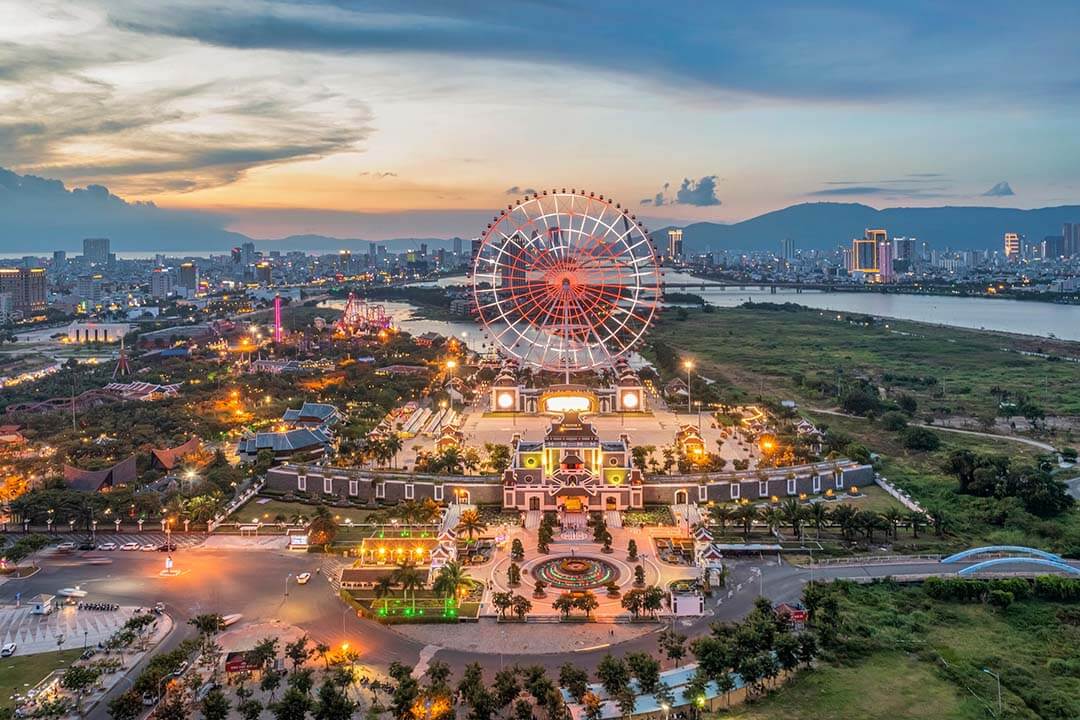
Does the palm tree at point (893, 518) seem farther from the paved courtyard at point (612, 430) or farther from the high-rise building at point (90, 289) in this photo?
the high-rise building at point (90, 289)

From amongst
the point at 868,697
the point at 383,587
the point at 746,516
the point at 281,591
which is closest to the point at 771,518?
the point at 746,516

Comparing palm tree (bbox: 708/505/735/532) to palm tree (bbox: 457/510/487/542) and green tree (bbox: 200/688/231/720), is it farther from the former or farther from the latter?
green tree (bbox: 200/688/231/720)

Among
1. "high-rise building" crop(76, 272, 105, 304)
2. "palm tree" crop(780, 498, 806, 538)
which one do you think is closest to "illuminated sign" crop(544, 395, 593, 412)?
"palm tree" crop(780, 498, 806, 538)

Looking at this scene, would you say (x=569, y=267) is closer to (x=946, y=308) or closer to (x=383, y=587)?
(x=383, y=587)

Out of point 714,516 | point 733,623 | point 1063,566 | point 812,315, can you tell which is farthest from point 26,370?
point 812,315

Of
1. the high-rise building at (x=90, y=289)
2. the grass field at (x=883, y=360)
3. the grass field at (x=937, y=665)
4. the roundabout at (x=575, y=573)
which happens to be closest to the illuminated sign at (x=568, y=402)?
the grass field at (x=883, y=360)

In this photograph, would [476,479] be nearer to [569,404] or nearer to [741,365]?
[569,404]

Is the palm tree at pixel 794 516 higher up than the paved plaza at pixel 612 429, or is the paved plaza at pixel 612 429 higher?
the paved plaza at pixel 612 429
